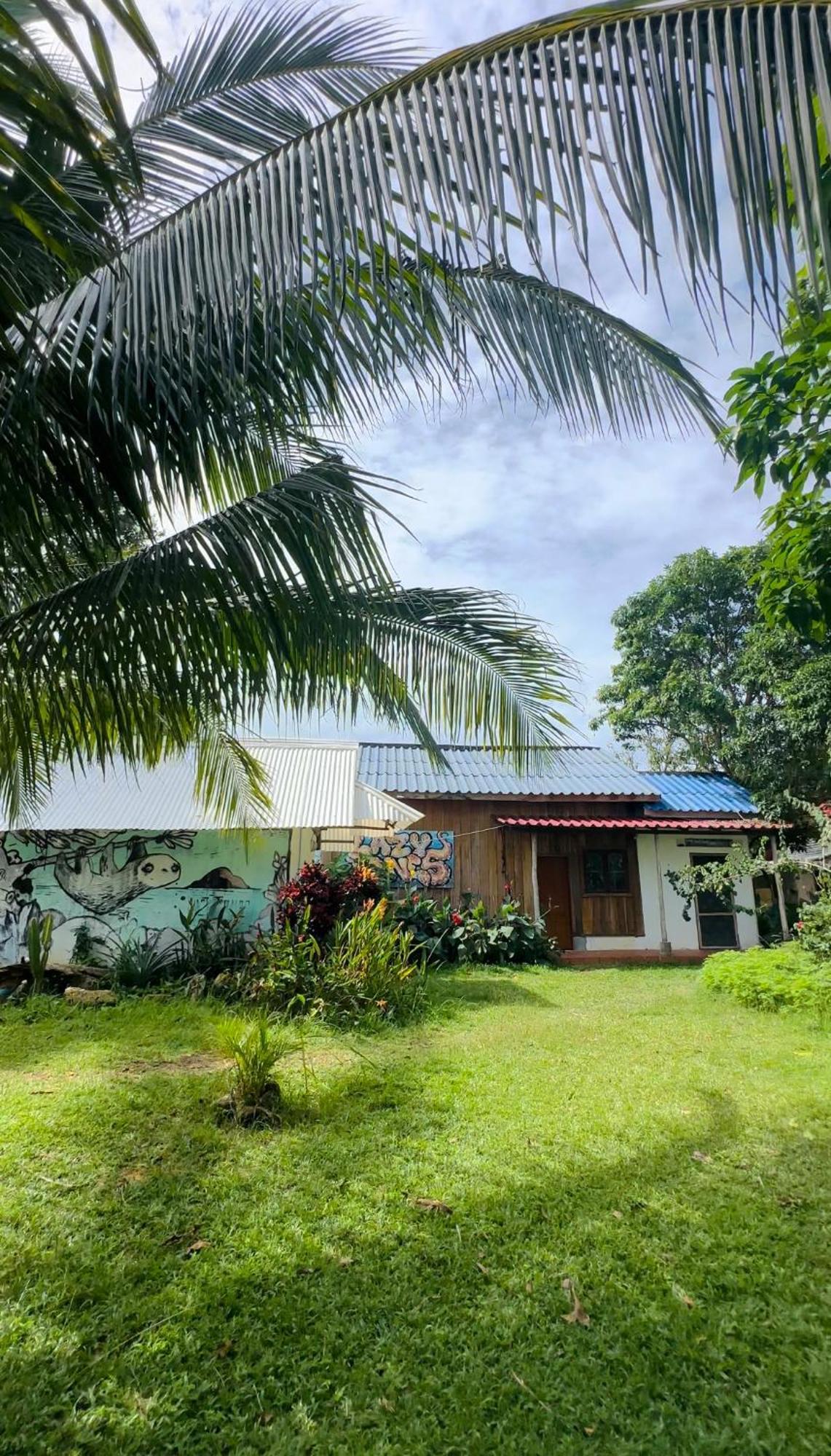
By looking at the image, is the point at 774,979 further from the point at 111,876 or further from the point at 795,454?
the point at 111,876

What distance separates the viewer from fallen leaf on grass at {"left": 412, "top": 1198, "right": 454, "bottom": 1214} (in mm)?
3463

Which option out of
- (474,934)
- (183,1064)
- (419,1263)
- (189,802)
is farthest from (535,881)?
(419,1263)

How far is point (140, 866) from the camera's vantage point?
32.0 ft

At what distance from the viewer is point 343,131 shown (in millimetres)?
1670

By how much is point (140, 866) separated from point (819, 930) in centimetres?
931

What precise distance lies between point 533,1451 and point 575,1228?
1.29m

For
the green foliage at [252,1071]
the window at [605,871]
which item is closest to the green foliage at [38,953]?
the green foliage at [252,1071]

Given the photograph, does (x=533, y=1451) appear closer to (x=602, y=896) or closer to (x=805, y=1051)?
(x=805, y=1051)

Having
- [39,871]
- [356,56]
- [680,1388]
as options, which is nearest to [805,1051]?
[680,1388]

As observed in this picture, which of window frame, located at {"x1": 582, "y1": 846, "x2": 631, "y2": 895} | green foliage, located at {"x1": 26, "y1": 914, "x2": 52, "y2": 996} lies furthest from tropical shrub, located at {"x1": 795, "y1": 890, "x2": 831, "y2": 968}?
green foliage, located at {"x1": 26, "y1": 914, "x2": 52, "y2": 996}

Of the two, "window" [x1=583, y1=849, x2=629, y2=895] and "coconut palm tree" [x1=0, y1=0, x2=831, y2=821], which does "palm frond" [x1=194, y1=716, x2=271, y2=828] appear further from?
"window" [x1=583, y1=849, x2=629, y2=895]

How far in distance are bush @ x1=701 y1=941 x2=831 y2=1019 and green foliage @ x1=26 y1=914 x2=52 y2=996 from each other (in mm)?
8753

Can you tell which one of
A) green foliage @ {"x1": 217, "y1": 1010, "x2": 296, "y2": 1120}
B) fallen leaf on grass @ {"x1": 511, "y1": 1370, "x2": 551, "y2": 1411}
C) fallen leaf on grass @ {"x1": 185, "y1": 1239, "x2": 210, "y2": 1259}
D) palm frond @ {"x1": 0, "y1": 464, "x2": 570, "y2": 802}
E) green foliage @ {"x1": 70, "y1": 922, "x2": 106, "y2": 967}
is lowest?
fallen leaf on grass @ {"x1": 511, "y1": 1370, "x2": 551, "y2": 1411}

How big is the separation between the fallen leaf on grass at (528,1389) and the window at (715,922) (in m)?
13.0
